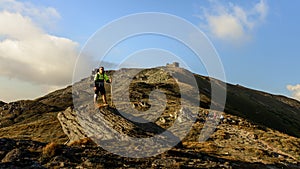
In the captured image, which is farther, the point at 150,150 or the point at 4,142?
the point at 150,150

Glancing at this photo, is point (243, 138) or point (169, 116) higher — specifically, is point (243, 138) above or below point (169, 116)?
below

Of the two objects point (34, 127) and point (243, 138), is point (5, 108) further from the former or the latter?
point (243, 138)

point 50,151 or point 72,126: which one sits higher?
point 72,126

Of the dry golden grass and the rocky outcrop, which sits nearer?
the dry golden grass

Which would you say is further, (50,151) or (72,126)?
(72,126)

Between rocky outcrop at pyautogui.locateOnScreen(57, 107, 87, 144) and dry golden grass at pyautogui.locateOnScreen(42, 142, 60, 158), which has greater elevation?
rocky outcrop at pyautogui.locateOnScreen(57, 107, 87, 144)

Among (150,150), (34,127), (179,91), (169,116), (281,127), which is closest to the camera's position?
(150,150)

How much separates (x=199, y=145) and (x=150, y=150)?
9.35 m

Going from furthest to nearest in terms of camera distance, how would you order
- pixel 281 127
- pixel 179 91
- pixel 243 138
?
pixel 281 127 < pixel 179 91 < pixel 243 138

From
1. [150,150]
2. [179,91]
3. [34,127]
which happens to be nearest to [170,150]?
[150,150]

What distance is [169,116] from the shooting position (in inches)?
2050

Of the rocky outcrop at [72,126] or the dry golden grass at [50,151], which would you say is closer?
the dry golden grass at [50,151]

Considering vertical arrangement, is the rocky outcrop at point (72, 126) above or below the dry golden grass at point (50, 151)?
above

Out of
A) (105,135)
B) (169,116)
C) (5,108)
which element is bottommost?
(105,135)
